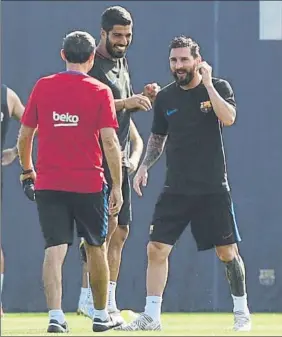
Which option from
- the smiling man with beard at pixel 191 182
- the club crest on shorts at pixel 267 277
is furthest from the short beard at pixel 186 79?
the club crest on shorts at pixel 267 277

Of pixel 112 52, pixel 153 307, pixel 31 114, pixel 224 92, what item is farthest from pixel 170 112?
pixel 153 307

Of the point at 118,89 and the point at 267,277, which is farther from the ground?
the point at 118,89

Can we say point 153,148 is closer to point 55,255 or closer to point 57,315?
point 55,255

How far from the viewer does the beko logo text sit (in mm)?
7094

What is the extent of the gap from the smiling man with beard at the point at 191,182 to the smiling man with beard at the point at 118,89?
0.30 metres

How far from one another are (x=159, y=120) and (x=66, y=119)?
3.62 feet

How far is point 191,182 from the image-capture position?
25.7 feet

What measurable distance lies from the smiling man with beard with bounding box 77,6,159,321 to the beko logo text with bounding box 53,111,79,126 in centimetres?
98

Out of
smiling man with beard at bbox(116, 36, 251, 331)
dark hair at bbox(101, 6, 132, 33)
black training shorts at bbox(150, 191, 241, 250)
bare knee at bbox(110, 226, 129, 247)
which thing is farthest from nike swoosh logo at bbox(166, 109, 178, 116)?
bare knee at bbox(110, 226, 129, 247)

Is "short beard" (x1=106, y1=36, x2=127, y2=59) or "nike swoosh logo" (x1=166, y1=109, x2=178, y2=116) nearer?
"nike swoosh logo" (x1=166, y1=109, x2=178, y2=116)

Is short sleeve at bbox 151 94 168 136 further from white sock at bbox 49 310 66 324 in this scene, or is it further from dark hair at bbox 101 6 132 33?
white sock at bbox 49 310 66 324

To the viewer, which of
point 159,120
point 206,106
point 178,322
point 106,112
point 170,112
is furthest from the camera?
point 178,322

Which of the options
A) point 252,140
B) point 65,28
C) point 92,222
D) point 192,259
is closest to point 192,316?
point 192,259

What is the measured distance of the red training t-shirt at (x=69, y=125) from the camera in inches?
279
